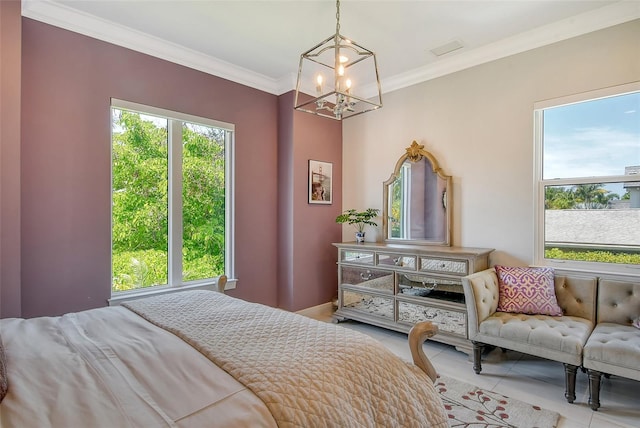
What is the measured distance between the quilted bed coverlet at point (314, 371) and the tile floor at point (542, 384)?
4.82 ft

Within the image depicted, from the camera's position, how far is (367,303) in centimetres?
373

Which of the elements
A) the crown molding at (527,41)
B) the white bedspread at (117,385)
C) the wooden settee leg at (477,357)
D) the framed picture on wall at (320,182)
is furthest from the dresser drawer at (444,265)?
the white bedspread at (117,385)

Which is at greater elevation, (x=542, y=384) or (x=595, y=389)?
(x=595, y=389)

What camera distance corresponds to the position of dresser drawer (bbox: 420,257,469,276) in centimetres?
301

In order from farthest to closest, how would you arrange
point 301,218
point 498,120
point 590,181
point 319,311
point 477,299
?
point 319,311, point 301,218, point 498,120, point 590,181, point 477,299

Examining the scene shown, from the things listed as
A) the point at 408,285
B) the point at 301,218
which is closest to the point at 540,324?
the point at 408,285

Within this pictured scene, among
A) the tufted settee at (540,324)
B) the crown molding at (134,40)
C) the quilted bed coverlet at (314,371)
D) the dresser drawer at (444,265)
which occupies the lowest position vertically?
the tufted settee at (540,324)

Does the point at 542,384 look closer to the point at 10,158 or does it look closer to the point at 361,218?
the point at 361,218

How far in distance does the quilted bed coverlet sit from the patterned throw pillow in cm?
183

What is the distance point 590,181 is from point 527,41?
1.39 meters

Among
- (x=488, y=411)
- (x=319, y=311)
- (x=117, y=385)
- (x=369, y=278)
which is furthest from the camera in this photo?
(x=319, y=311)

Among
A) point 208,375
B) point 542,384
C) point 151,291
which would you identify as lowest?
point 542,384

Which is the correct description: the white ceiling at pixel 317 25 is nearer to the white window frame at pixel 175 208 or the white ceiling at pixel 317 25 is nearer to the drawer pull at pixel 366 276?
the white window frame at pixel 175 208

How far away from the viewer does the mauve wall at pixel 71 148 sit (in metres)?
2.51
